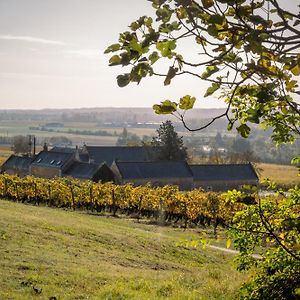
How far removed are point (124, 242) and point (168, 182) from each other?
43.7m

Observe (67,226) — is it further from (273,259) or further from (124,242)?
(273,259)

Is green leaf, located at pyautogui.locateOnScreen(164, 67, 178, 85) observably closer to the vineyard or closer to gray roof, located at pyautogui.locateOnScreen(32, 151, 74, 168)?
the vineyard

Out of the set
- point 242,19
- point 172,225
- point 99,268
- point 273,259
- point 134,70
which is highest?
point 242,19

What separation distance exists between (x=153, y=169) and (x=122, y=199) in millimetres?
22893

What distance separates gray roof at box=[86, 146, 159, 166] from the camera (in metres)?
74.0

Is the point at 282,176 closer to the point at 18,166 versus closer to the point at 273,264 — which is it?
the point at 18,166

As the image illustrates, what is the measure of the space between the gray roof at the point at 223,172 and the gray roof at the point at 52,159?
17797mm

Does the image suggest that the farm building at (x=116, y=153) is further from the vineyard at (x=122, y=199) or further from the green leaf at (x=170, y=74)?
the green leaf at (x=170, y=74)

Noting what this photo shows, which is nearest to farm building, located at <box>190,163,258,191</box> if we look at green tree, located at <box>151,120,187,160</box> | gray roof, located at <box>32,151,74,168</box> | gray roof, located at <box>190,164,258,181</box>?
gray roof, located at <box>190,164,258,181</box>

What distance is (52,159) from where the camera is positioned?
6969cm

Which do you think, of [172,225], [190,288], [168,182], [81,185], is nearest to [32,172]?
[168,182]

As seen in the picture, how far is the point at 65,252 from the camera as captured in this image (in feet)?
55.3

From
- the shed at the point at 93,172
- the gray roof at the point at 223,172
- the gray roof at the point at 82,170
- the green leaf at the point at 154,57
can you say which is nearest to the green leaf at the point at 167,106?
the green leaf at the point at 154,57

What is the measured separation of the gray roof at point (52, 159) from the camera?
67312mm
